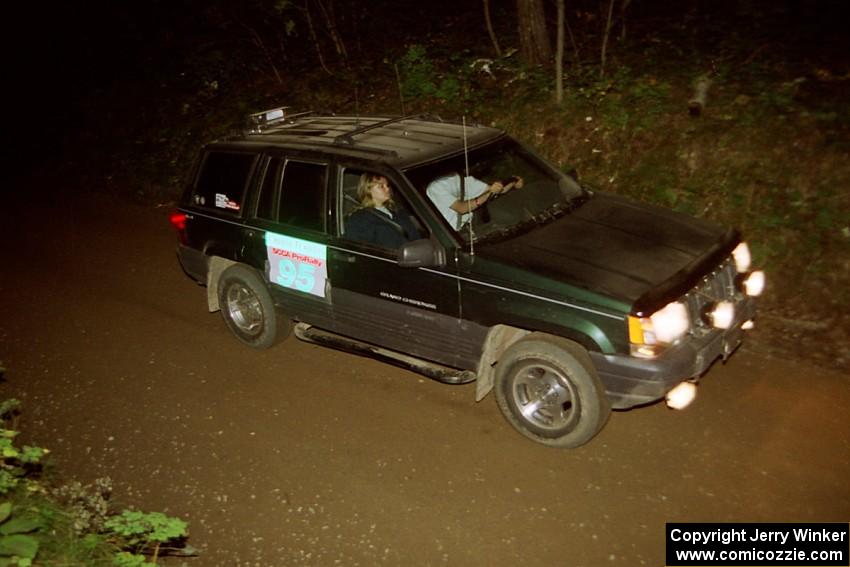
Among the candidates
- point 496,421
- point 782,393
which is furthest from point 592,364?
point 782,393

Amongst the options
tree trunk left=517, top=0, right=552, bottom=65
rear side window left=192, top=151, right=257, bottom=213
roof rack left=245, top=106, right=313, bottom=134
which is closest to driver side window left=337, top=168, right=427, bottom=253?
rear side window left=192, top=151, right=257, bottom=213

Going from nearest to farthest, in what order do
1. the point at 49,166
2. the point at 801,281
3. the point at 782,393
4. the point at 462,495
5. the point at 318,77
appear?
the point at 462,495, the point at 782,393, the point at 801,281, the point at 318,77, the point at 49,166

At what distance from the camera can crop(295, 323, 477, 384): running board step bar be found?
16.3ft

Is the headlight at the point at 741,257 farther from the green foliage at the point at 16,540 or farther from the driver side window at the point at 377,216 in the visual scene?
the green foliage at the point at 16,540

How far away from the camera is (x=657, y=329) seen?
4148 millimetres

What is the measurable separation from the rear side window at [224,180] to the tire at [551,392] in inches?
106

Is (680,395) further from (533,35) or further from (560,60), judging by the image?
(533,35)

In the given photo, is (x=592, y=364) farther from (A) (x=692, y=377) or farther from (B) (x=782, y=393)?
(B) (x=782, y=393)

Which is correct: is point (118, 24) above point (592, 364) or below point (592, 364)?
above

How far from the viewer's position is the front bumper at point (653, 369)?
418cm

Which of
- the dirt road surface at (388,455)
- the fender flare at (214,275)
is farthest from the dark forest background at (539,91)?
the fender flare at (214,275)

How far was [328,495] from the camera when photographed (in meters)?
4.48

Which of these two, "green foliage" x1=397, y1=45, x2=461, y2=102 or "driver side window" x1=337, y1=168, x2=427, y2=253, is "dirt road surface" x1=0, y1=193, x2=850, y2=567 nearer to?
"driver side window" x1=337, y1=168, x2=427, y2=253

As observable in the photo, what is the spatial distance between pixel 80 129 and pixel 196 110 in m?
3.67
